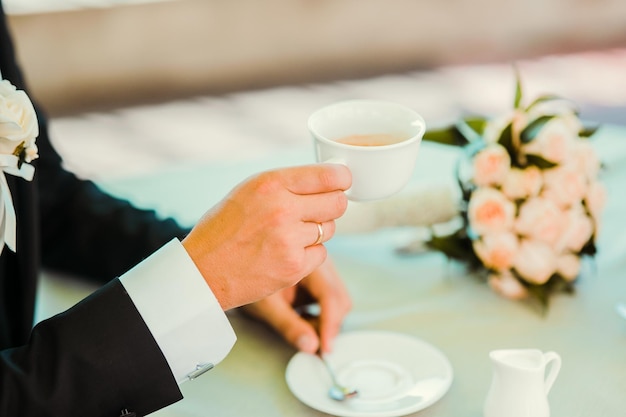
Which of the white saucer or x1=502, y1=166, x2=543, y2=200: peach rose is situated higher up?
x1=502, y1=166, x2=543, y2=200: peach rose

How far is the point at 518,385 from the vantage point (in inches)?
35.4

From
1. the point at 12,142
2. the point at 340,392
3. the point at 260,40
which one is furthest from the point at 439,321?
the point at 260,40

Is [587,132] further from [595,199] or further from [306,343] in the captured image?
[306,343]

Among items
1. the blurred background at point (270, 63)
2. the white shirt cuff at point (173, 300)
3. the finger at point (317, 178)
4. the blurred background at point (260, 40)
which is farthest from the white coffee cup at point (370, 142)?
the blurred background at point (260, 40)

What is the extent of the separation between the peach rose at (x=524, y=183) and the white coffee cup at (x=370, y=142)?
0.33 m

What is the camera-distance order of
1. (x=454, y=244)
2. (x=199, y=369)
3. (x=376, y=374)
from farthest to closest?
1. (x=454, y=244)
2. (x=376, y=374)
3. (x=199, y=369)

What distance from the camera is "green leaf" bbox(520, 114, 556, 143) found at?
123 cm

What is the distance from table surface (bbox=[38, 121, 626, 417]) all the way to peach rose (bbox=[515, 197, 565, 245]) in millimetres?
103

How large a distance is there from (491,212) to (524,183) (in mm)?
65

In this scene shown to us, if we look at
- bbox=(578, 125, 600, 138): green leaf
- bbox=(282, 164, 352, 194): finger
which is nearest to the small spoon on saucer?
bbox=(282, 164, 352, 194): finger

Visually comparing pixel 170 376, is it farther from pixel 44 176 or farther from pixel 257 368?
pixel 44 176

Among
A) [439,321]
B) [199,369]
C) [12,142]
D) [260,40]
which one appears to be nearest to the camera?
[12,142]

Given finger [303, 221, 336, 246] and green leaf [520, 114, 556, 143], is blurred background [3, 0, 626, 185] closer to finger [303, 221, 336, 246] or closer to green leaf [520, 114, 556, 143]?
green leaf [520, 114, 556, 143]

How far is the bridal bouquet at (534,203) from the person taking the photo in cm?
122
